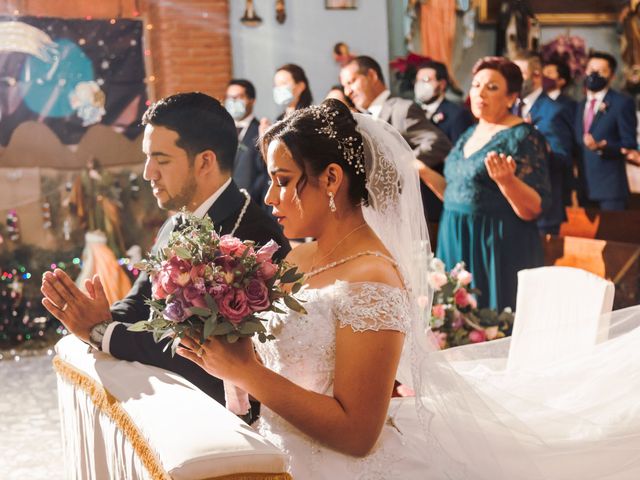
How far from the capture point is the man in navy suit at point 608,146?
718 cm

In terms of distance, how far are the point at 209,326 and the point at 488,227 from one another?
A: 10.3ft

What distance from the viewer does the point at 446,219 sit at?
5078 mm

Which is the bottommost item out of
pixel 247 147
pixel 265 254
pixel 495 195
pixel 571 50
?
pixel 495 195

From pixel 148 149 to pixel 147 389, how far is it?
75cm

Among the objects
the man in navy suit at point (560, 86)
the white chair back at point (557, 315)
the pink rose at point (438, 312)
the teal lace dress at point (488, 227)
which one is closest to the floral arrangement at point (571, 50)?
the man in navy suit at point (560, 86)

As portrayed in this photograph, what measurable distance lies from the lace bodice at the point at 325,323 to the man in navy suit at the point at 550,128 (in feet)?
11.7

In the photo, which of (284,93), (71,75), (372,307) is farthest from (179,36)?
(372,307)

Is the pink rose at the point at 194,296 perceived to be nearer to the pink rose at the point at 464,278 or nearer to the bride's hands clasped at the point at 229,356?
the bride's hands clasped at the point at 229,356

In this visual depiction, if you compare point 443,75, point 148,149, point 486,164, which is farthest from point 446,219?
point 148,149

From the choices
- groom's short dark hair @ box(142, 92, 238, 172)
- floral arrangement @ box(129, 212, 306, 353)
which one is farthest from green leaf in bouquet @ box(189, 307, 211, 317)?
groom's short dark hair @ box(142, 92, 238, 172)

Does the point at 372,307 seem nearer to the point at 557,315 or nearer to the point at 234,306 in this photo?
the point at 234,306

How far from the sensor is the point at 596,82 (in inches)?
296

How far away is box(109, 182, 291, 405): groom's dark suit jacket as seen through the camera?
2.60 meters

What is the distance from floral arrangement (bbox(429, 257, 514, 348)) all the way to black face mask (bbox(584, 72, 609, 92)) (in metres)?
4.06
